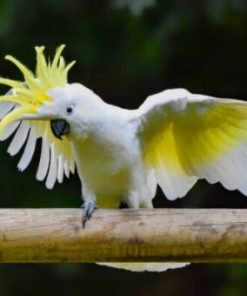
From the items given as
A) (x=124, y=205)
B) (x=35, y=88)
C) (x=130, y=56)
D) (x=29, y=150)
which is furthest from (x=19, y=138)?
(x=130, y=56)

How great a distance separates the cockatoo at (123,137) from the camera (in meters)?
2.35

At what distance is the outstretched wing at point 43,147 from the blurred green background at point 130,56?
1.32 m

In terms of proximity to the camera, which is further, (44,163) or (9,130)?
(44,163)

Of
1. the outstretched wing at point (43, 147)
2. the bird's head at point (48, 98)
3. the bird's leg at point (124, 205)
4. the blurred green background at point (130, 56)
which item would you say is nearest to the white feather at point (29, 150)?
the outstretched wing at point (43, 147)

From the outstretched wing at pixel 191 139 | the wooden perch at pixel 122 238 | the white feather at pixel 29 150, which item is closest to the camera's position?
the wooden perch at pixel 122 238

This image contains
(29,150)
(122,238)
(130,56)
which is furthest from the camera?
(130,56)

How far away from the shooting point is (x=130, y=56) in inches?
169

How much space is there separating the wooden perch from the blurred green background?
5.72ft

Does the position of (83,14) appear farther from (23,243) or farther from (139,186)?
(23,243)

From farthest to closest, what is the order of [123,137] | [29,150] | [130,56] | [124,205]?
[130,56], [29,150], [124,205], [123,137]

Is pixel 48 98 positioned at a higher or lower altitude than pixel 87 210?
higher

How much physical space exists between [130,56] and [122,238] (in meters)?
2.04

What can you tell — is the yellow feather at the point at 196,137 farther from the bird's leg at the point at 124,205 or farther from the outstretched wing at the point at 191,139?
the bird's leg at the point at 124,205

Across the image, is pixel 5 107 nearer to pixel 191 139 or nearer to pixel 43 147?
pixel 43 147
